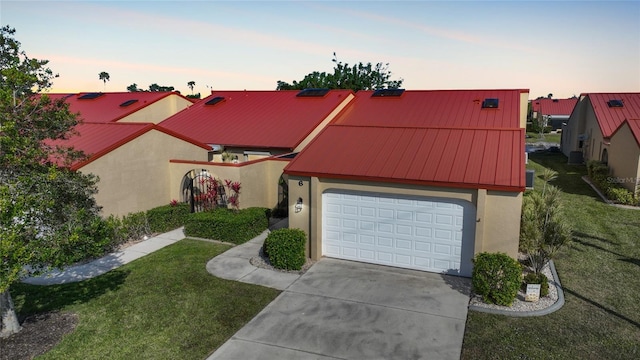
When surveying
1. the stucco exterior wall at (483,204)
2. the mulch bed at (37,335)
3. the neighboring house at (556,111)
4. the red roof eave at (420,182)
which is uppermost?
the neighboring house at (556,111)

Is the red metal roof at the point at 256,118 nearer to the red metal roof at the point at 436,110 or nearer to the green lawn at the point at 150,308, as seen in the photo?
the red metal roof at the point at 436,110

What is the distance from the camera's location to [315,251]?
13.5 meters

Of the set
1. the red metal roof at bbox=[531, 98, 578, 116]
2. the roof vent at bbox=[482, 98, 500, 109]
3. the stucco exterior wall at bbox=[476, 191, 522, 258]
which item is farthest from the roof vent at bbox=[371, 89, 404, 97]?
the red metal roof at bbox=[531, 98, 578, 116]

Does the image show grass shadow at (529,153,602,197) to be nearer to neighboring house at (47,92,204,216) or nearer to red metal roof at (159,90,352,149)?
red metal roof at (159,90,352,149)

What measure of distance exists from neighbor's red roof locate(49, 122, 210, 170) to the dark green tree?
6.14 meters

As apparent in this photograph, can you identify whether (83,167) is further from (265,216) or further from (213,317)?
(213,317)

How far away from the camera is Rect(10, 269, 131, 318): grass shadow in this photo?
10289 mm

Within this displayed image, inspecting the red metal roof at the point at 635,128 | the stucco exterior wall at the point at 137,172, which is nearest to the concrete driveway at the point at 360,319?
the stucco exterior wall at the point at 137,172

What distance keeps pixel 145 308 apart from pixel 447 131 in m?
10.1

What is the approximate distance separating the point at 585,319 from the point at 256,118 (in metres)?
19.0

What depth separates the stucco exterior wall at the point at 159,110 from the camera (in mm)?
28719

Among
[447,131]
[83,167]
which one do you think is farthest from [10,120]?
[447,131]

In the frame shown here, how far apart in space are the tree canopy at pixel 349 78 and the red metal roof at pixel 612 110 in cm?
2071

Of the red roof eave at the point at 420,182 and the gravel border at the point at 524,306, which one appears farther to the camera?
the red roof eave at the point at 420,182
